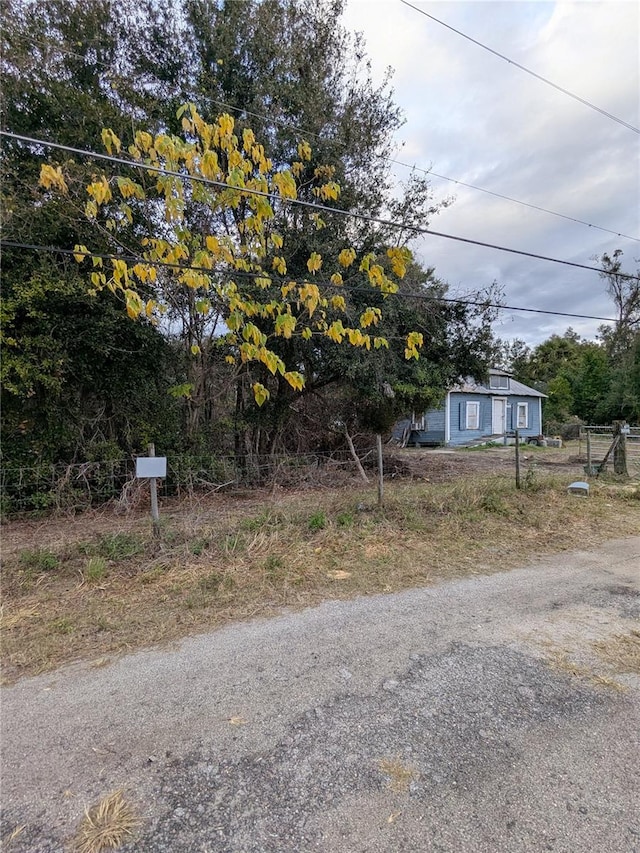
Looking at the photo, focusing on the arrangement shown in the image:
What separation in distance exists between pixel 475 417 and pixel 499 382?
9.00 feet

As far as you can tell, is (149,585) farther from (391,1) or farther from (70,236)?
(391,1)

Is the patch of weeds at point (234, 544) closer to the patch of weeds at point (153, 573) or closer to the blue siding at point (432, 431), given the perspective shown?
the patch of weeds at point (153, 573)

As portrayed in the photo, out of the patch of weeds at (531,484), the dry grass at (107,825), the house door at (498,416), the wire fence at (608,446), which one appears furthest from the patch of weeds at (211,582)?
the house door at (498,416)

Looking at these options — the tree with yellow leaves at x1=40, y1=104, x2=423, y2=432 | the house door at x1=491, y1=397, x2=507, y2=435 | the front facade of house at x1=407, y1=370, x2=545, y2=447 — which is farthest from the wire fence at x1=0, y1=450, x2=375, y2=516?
the house door at x1=491, y1=397, x2=507, y2=435

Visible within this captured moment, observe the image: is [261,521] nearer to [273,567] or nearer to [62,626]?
[273,567]

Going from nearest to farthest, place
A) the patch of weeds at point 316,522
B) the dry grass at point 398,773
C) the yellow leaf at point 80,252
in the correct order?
1. the dry grass at point 398,773
2. the yellow leaf at point 80,252
3. the patch of weeds at point 316,522

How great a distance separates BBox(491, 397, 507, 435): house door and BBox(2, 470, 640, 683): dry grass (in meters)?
15.1

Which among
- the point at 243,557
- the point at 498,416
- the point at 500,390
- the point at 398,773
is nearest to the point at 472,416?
the point at 498,416

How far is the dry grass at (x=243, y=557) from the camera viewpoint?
3.10 meters

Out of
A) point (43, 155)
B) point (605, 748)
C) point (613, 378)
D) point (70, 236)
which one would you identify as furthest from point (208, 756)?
point (613, 378)

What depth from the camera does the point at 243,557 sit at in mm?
4352

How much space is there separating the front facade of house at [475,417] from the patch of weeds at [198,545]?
15.6 metres

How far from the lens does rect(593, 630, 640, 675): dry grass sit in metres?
2.57

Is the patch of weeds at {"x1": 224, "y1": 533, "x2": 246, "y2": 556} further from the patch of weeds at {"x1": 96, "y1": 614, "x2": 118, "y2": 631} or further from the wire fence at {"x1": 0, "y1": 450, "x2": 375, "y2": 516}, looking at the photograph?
the wire fence at {"x1": 0, "y1": 450, "x2": 375, "y2": 516}
